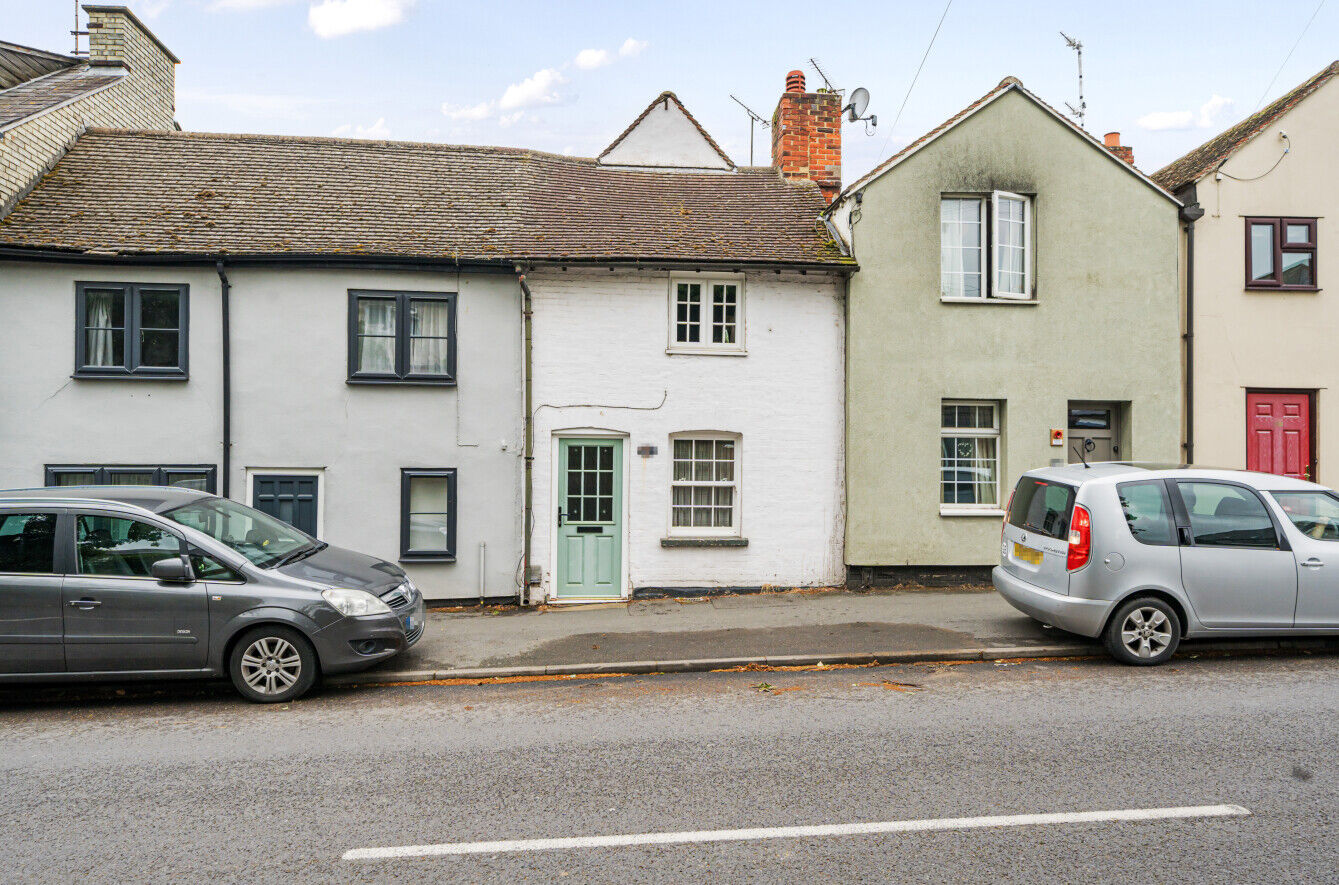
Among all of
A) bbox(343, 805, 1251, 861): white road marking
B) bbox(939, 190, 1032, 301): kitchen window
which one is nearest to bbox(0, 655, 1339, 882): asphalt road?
bbox(343, 805, 1251, 861): white road marking

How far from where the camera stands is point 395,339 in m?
11.8

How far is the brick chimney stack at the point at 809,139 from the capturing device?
1448cm

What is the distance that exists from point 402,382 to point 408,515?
1.79m

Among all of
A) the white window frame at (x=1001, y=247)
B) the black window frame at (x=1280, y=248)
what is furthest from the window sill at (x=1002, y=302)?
the black window frame at (x=1280, y=248)

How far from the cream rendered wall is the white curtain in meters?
10.7

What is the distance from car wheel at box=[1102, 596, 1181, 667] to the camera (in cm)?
782

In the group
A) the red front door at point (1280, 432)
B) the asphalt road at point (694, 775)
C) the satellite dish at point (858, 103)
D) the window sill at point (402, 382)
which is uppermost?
the satellite dish at point (858, 103)

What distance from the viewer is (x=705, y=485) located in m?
12.1

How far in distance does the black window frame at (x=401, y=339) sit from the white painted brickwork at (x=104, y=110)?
4.86m

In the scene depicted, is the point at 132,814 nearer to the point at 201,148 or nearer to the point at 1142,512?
the point at 1142,512

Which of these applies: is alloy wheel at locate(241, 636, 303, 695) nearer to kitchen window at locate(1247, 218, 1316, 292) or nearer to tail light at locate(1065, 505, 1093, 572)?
tail light at locate(1065, 505, 1093, 572)

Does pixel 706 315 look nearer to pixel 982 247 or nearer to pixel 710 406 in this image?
pixel 710 406

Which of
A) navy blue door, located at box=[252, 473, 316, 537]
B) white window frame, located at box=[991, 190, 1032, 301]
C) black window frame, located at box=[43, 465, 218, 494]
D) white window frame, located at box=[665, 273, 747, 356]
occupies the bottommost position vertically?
navy blue door, located at box=[252, 473, 316, 537]

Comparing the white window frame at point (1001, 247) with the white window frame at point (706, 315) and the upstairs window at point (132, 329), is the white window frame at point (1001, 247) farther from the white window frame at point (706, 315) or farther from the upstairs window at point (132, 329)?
the upstairs window at point (132, 329)
